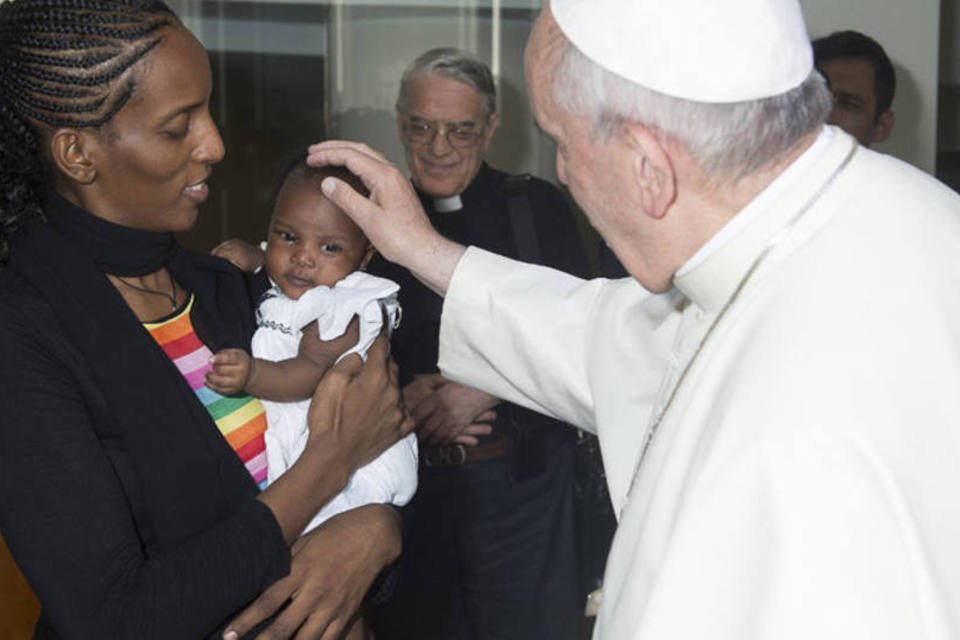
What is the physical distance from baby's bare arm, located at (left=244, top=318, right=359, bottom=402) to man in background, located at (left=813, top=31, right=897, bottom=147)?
2.60 m

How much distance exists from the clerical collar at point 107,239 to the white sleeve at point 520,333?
2.07ft

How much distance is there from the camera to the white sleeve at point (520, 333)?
2.49 m

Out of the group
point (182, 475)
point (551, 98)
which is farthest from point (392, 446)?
point (551, 98)

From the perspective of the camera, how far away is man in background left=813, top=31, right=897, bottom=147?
179 inches

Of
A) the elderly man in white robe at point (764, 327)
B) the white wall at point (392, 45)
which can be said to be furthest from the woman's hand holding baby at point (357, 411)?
the white wall at point (392, 45)

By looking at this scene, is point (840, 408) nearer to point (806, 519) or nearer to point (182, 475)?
point (806, 519)

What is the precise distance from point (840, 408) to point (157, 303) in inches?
44.7

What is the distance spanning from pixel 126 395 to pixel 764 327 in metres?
0.91

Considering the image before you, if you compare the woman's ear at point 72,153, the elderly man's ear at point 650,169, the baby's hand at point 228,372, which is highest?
the elderly man's ear at point 650,169

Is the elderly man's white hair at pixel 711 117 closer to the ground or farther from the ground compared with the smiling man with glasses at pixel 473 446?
farther from the ground

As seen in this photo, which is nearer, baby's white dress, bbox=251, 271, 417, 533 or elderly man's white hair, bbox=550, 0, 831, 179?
elderly man's white hair, bbox=550, 0, 831, 179

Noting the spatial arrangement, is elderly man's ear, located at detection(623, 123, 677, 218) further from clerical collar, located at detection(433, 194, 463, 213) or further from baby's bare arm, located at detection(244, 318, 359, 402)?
clerical collar, located at detection(433, 194, 463, 213)

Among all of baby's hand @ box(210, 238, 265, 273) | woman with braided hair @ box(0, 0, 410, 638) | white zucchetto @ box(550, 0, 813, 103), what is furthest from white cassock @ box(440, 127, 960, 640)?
baby's hand @ box(210, 238, 265, 273)

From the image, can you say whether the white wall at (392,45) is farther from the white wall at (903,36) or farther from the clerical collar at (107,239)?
the clerical collar at (107,239)
